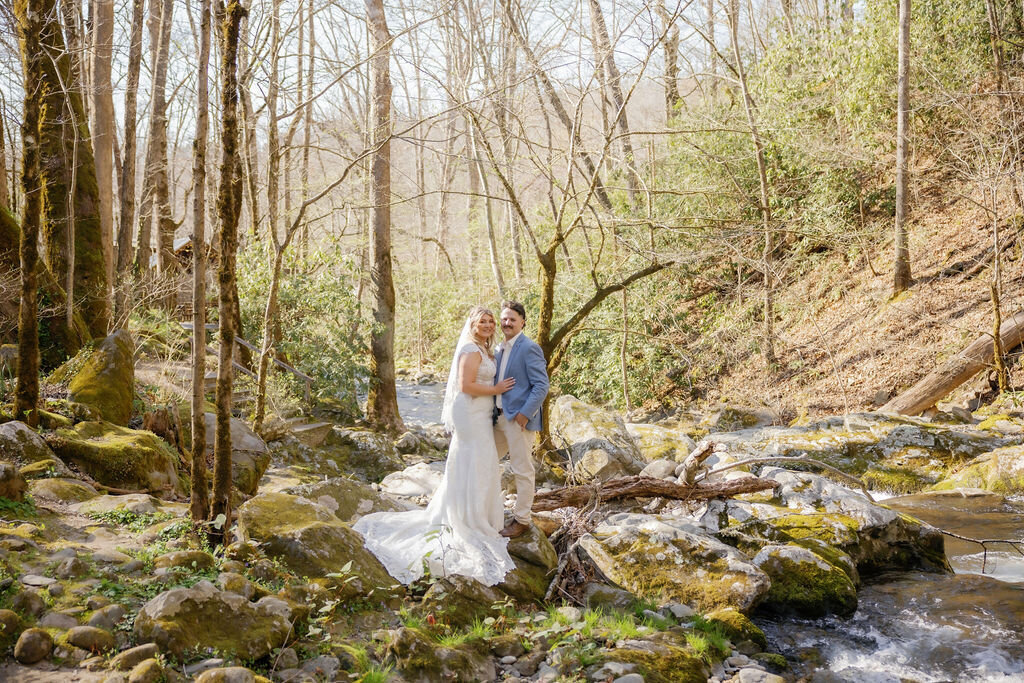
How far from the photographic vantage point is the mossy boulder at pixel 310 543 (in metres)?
4.95

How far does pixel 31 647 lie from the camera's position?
346cm

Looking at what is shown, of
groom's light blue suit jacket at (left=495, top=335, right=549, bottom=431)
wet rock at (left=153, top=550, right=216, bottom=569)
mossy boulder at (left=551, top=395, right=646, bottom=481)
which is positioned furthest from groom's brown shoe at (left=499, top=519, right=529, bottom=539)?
mossy boulder at (left=551, top=395, right=646, bottom=481)

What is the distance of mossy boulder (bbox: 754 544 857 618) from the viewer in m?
5.81

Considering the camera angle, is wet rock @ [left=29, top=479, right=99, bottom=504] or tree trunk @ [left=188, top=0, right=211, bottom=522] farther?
wet rock @ [left=29, top=479, right=99, bottom=504]

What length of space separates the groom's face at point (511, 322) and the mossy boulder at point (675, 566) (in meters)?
1.90

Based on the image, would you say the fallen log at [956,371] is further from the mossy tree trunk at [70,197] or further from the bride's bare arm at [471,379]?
the mossy tree trunk at [70,197]

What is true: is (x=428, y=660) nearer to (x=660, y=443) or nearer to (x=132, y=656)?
(x=132, y=656)

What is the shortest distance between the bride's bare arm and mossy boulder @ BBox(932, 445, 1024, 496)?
6.99 m

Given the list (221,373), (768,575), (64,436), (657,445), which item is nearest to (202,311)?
(221,373)

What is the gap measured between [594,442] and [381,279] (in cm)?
544

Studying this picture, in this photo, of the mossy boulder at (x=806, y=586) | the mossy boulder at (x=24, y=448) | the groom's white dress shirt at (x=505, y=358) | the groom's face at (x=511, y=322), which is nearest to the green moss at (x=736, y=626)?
the mossy boulder at (x=806, y=586)

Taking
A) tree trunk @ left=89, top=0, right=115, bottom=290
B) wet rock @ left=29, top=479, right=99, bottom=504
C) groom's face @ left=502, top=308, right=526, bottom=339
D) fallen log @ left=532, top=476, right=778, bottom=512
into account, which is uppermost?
tree trunk @ left=89, top=0, right=115, bottom=290

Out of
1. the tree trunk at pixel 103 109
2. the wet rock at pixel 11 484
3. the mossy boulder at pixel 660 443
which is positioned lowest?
the mossy boulder at pixel 660 443

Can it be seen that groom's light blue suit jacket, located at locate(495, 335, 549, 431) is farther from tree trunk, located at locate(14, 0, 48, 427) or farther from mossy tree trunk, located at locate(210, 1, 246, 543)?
tree trunk, located at locate(14, 0, 48, 427)
